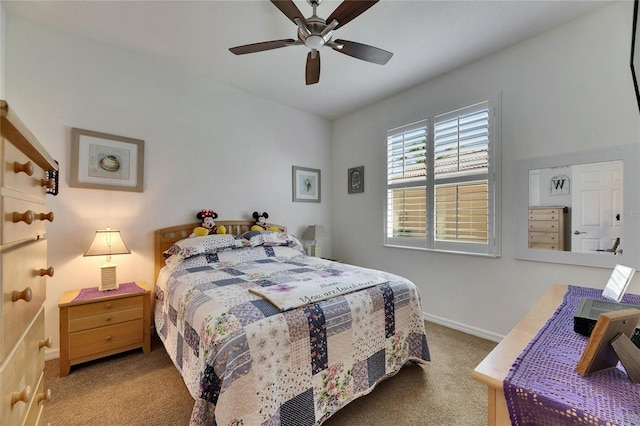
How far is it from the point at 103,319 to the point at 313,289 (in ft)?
5.99

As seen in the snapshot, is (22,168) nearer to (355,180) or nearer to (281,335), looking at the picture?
(281,335)

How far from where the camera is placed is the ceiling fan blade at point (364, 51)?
6.47 ft

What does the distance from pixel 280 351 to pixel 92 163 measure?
2.52 metres

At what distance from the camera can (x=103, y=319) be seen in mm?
2246

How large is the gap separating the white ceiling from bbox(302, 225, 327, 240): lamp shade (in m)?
1.97

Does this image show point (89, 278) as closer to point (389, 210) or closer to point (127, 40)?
point (127, 40)

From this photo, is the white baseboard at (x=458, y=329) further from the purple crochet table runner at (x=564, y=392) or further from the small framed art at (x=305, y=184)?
the small framed art at (x=305, y=184)

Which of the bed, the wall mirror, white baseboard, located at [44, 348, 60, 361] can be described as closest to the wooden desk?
the bed

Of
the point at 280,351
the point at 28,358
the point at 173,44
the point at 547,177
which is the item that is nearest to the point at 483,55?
the point at 547,177

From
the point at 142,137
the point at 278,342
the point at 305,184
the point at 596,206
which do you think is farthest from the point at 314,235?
the point at 596,206

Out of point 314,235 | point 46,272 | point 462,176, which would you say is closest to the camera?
point 46,272

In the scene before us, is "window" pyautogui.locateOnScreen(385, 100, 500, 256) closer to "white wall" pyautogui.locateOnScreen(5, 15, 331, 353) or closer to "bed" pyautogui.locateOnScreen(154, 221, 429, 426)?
"bed" pyautogui.locateOnScreen(154, 221, 429, 426)

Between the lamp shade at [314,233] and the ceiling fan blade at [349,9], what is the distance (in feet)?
8.77

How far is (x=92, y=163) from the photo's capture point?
2559mm
